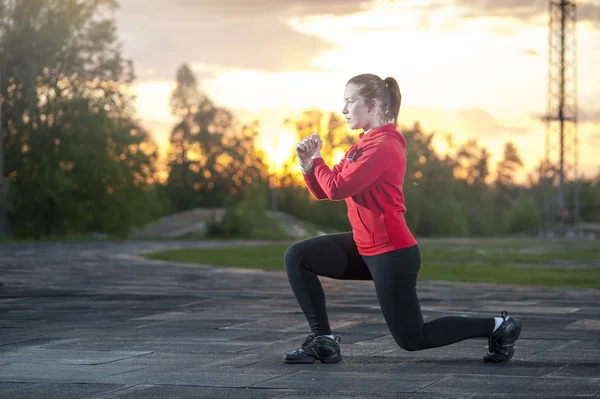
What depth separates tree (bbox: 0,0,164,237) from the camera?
4809 centimetres

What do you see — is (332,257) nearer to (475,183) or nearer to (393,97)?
(393,97)

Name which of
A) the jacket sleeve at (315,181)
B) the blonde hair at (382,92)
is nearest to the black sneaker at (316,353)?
the jacket sleeve at (315,181)

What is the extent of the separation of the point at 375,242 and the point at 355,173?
1.39 feet

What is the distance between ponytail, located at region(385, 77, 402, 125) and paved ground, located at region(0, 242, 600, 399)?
4.87 ft

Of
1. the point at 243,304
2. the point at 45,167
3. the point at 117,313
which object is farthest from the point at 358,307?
the point at 45,167

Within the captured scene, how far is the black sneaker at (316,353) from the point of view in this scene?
6543mm

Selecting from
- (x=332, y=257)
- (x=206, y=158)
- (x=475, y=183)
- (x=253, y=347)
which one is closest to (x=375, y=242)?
(x=332, y=257)

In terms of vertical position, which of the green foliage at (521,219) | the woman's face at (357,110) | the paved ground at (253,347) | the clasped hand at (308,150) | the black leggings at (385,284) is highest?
the woman's face at (357,110)

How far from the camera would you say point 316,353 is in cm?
654

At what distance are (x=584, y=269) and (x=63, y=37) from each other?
33.0 m

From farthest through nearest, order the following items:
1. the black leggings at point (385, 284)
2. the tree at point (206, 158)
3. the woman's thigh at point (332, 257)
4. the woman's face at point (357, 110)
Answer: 1. the tree at point (206, 158)
2. the woman's thigh at point (332, 257)
3. the woman's face at point (357, 110)
4. the black leggings at point (385, 284)

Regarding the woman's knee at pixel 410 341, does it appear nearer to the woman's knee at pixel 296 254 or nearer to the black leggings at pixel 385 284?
the black leggings at pixel 385 284

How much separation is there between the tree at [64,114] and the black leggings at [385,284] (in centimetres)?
4137

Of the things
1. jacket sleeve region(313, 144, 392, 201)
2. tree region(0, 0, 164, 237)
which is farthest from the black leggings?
tree region(0, 0, 164, 237)
